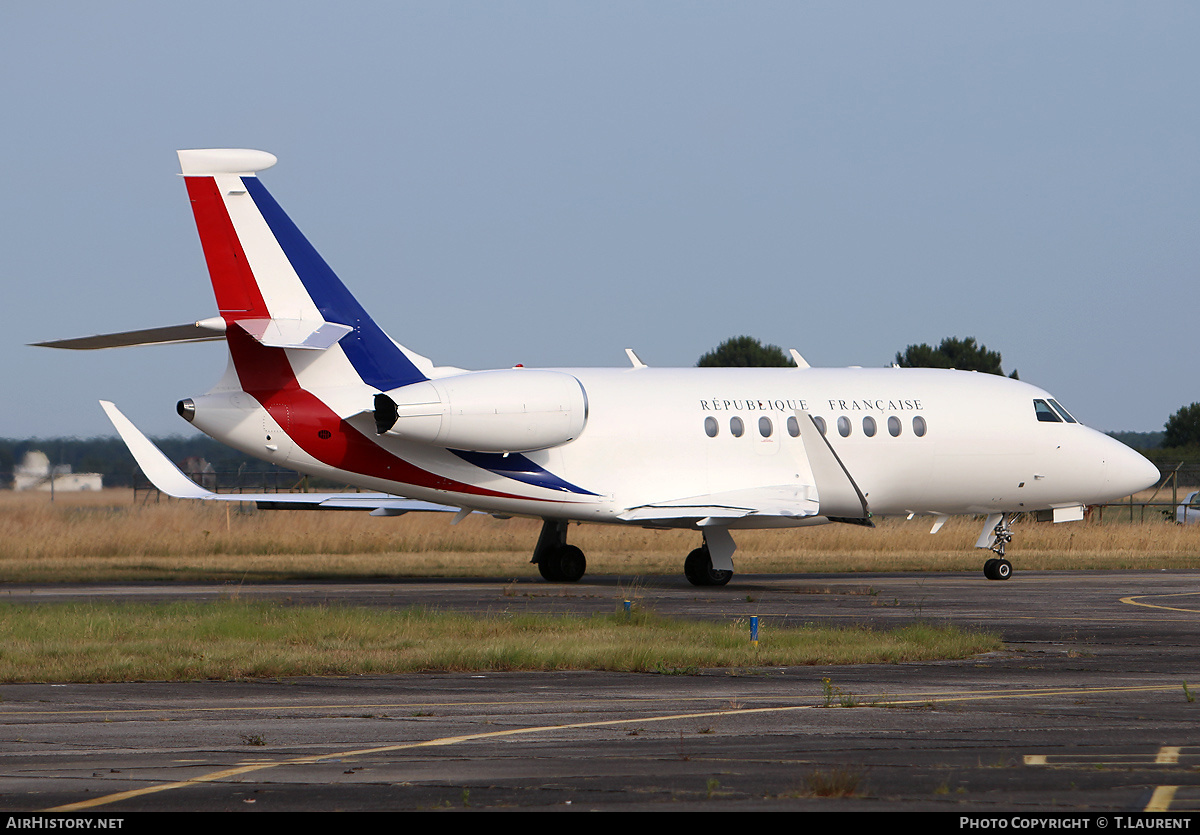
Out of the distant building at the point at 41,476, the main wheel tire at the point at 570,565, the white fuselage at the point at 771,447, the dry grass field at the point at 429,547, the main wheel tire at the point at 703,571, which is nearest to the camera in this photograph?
the white fuselage at the point at 771,447

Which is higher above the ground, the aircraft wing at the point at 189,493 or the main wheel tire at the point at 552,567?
the aircraft wing at the point at 189,493

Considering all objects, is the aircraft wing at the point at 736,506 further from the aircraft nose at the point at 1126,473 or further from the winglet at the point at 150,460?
the winglet at the point at 150,460

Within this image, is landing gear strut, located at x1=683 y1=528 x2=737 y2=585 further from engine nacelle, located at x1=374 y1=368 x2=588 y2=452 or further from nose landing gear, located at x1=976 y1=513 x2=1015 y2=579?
nose landing gear, located at x1=976 y1=513 x2=1015 y2=579

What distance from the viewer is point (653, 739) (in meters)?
10.5

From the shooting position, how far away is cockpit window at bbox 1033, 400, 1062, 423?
30.9m

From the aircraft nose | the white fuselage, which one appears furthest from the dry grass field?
the white fuselage

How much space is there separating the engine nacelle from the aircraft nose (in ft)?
39.2

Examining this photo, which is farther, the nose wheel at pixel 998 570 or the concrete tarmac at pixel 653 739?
the nose wheel at pixel 998 570

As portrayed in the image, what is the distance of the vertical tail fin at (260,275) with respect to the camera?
2427 cm

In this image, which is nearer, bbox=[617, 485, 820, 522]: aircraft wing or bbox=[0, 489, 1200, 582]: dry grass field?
bbox=[617, 485, 820, 522]: aircraft wing

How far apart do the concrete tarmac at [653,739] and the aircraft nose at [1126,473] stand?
13.6 meters

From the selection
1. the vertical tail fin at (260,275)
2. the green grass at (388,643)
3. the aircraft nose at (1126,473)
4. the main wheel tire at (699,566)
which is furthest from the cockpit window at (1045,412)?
the vertical tail fin at (260,275)

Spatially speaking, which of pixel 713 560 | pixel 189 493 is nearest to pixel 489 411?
pixel 713 560

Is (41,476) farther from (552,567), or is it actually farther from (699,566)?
(699,566)
